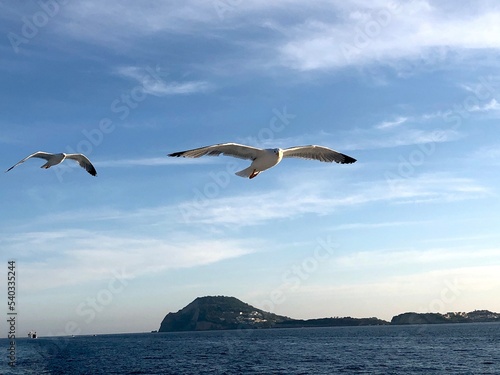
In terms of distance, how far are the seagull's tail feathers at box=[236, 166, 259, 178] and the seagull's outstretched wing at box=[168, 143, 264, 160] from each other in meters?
0.56

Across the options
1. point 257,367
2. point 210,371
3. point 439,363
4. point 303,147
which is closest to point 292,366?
point 257,367

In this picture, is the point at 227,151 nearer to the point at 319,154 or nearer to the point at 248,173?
the point at 248,173

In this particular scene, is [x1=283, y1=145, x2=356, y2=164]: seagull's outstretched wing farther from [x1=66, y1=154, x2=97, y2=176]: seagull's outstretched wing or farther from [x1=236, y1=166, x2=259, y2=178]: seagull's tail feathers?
[x1=66, y1=154, x2=97, y2=176]: seagull's outstretched wing

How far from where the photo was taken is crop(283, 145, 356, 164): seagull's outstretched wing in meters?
21.6

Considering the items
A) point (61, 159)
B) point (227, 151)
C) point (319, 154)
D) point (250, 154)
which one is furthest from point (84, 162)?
point (319, 154)

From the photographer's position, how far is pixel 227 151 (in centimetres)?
1984

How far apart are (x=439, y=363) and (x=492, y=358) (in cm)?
962

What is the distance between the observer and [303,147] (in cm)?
2138

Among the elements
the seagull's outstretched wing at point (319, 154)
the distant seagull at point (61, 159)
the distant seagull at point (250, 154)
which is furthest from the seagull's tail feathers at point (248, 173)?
the distant seagull at point (61, 159)

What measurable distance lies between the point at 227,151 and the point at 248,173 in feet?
3.26

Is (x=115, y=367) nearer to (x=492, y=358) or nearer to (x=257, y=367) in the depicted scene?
(x=257, y=367)

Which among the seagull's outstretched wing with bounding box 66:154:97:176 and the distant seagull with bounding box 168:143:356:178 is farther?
the seagull's outstretched wing with bounding box 66:154:97:176

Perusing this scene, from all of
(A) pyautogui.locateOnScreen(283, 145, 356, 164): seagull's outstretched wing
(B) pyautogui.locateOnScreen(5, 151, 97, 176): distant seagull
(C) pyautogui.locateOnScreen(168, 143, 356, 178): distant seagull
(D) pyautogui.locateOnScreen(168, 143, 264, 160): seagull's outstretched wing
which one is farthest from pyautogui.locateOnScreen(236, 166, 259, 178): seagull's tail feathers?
(B) pyautogui.locateOnScreen(5, 151, 97, 176): distant seagull

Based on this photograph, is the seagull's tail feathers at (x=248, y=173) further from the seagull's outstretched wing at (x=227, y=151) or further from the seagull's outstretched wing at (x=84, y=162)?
the seagull's outstretched wing at (x=84, y=162)
